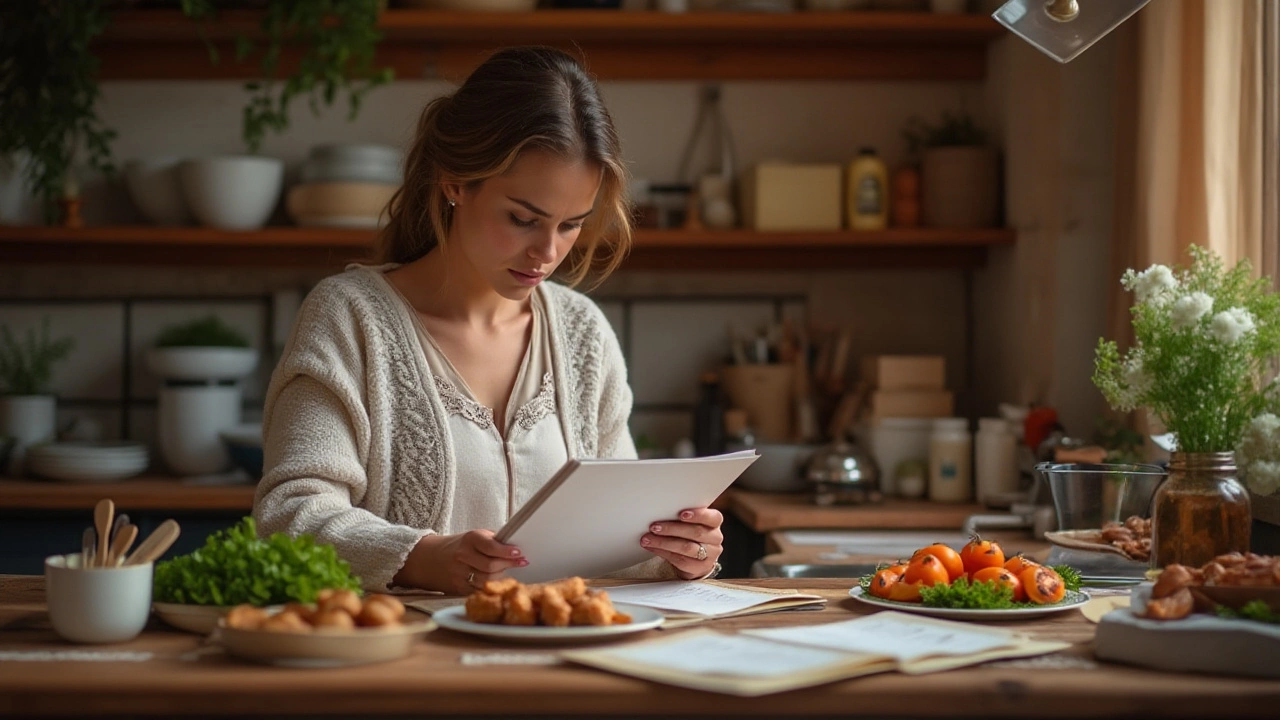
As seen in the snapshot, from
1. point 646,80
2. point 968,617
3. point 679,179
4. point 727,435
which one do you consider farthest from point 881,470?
point 968,617

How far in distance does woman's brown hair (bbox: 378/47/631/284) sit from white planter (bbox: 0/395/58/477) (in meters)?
1.94

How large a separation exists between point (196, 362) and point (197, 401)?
10 cm

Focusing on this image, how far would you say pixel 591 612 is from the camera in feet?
4.29

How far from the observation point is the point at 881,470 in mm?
3455

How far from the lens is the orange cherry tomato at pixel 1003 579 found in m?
1.49

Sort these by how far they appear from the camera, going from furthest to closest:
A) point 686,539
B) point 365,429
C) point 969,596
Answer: point 365,429 < point 686,539 < point 969,596

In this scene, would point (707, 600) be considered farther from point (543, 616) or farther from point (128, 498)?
point (128, 498)

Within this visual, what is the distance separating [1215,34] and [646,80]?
1698 mm

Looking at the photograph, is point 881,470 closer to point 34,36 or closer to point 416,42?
point 416,42

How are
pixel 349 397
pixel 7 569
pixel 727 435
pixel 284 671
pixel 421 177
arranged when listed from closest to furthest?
pixel 284 671 → pixel 349 397 → pixel 421 177 → pixel 7 569 → pixel 727 435

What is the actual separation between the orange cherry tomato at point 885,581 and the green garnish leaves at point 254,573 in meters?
0.58

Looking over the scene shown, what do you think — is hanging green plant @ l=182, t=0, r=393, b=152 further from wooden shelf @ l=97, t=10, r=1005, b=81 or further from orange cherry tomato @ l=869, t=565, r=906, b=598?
orange cherry tomato @ l=869, t=565, r=906, b=598

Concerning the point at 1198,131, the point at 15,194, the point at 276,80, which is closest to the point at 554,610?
the point at 1198,131

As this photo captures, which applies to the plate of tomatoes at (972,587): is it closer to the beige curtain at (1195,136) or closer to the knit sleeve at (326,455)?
the knit sleeve at (326,455)
